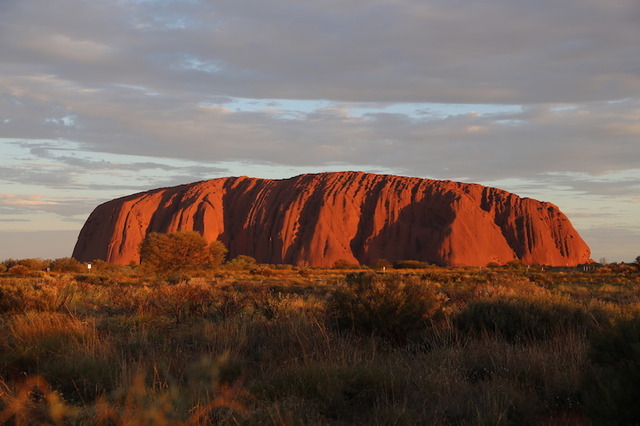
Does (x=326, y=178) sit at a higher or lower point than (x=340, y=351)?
higher

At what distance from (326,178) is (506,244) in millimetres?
30462

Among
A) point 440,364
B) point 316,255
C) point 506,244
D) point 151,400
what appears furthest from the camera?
point 506,244

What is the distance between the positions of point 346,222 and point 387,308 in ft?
244

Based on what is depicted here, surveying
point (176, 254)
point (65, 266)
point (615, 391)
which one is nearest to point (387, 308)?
point (615, 391)

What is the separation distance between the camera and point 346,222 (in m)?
82.8

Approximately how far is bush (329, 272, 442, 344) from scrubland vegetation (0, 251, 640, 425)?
25 millimetres

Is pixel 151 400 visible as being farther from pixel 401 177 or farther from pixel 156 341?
pixel 401 177

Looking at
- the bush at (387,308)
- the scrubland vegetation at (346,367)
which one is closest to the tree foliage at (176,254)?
the scrubland vegetation at (346,367)

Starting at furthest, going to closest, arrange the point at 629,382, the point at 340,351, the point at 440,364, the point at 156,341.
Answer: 1. the point at 156,341
2. the point at 340,351
3. the point at 440,364
4. the point at 629,382

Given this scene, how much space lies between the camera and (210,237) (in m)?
83.8

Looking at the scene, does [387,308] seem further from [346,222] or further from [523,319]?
[346,222]

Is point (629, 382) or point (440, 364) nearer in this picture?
point (629, 382)

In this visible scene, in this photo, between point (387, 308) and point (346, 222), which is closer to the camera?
point (387, 308)

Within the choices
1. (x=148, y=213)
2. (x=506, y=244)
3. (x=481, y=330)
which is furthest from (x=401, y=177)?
(x=481, y=330)
